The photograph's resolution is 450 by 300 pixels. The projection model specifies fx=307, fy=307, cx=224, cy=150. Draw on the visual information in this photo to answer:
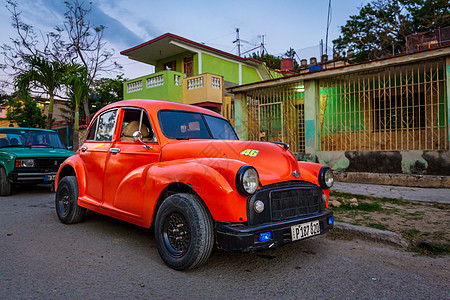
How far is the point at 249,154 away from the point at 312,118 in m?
7.16

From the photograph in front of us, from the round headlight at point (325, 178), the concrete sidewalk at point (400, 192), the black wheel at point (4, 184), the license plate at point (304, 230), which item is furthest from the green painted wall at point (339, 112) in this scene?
the black wheel at point (4, 184)

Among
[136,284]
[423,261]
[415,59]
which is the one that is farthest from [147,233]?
[415,59]

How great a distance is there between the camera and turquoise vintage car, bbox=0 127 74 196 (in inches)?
266

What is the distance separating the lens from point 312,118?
31.5ft

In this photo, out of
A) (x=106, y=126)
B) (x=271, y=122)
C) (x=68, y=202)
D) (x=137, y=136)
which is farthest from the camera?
(x=271, y=122)

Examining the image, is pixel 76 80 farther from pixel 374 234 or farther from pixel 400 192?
pixel 374 234

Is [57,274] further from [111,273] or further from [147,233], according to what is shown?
[147,233]

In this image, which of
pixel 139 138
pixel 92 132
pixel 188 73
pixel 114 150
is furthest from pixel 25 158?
pixel 188 73

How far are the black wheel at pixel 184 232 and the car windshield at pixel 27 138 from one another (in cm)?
637

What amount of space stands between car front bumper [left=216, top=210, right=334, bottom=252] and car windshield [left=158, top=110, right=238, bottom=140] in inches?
52.9

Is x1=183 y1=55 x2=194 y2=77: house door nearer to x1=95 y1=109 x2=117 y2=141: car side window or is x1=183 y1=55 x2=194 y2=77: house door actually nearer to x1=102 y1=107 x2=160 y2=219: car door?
x1=95 y1=109 x2=117 y2=141: car side window

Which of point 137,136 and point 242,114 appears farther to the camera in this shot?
point 242,114

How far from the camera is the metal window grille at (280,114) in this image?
34.1 ft

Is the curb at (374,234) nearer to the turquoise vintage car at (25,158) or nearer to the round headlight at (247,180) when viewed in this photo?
the round headlight at (247,180)
